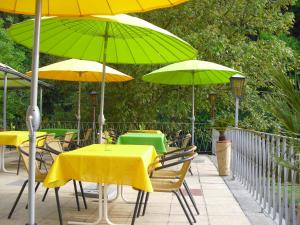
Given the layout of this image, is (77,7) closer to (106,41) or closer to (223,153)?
(106,41)

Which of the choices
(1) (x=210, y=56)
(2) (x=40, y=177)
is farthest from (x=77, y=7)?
(1) (x=210, y=56)

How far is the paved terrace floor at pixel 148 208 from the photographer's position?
5.04 meters

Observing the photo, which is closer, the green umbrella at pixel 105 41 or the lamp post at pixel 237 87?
the green umbrella at pixel 105 41

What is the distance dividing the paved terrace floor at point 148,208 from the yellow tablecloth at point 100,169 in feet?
2.68

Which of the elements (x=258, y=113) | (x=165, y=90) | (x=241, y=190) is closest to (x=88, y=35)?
(x=241, y=190)

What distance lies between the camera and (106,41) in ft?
19.1

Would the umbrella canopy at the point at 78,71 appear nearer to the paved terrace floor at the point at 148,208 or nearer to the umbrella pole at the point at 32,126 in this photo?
the paved terrace floor at the point at 148,208

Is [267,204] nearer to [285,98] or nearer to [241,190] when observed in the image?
[241,190]

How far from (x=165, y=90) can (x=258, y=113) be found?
3.30 meters

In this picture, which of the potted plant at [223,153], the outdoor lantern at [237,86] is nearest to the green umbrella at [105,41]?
the outdoor lantern at [237,86]

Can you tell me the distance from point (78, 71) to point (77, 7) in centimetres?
553

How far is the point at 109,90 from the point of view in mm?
15500

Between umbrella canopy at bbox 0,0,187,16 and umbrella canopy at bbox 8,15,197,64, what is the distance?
2.67 feet

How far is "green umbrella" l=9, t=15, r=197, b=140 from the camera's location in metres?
5.13
